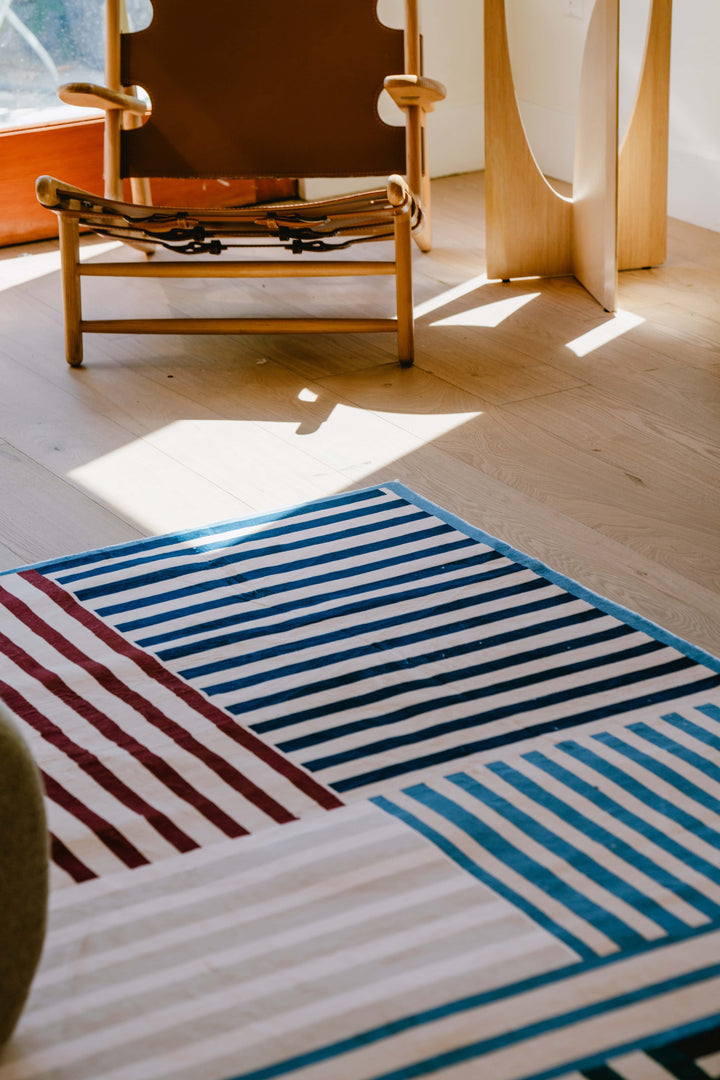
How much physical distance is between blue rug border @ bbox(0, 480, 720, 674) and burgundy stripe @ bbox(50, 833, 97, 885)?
27.3 inches

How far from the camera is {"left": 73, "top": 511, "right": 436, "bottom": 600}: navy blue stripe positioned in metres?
2.06

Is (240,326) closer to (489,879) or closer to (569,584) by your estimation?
(569,584)

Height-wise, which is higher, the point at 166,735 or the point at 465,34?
the point at 465,34

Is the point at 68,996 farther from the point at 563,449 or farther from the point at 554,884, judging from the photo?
the point at 563,449

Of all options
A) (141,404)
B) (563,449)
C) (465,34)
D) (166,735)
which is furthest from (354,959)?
(465,34)

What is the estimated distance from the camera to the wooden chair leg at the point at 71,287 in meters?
2.77

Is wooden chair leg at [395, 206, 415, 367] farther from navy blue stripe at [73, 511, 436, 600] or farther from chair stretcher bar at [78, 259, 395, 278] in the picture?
navy blue stripe at [73, 511, 436, 600]

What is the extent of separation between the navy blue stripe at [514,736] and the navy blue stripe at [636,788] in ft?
0.14

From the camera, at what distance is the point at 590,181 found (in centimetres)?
324

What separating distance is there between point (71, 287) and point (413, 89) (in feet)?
2.86

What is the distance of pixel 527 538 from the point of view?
7.19ft

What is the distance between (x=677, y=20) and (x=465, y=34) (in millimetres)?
805

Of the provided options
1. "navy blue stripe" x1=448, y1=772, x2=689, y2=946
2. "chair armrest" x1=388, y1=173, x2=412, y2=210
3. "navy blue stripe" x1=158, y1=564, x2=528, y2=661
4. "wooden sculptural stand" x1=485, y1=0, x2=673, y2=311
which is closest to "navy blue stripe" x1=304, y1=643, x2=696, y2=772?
"navy blue stripe" x1=448, y1=772, x2=689, y2=946

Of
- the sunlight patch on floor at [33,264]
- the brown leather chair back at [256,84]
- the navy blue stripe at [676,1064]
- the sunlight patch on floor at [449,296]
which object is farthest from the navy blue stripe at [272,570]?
the sunlight patch on floor at [33,264]
